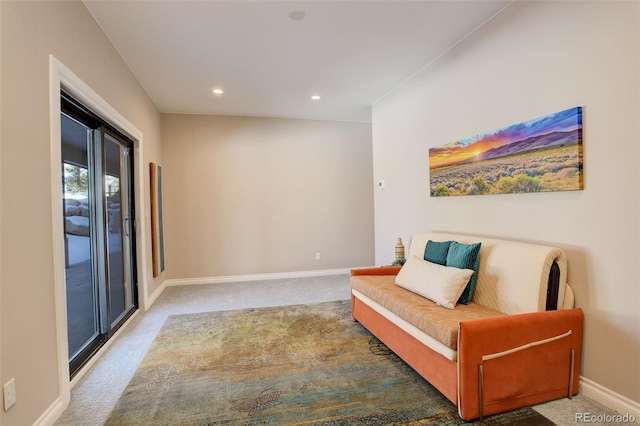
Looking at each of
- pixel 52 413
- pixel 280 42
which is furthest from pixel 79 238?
pixel 280 42

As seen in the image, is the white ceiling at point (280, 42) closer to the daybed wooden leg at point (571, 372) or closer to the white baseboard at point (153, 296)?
the daybed wooden leg at point (571, 372)

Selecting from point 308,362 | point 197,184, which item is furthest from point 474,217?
point 197,184

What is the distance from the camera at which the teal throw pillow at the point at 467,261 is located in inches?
96.3

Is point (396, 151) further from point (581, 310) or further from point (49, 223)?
point (49, 223)

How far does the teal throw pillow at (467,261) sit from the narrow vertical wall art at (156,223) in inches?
149

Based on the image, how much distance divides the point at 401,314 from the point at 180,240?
410 centimetres

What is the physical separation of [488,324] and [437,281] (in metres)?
0.67

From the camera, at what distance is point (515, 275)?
2.24 metres

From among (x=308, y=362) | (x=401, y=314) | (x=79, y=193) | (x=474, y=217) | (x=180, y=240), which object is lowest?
(x=308, y=362)

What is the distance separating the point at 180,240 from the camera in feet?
17.3

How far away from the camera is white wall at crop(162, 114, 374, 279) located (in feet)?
17.4

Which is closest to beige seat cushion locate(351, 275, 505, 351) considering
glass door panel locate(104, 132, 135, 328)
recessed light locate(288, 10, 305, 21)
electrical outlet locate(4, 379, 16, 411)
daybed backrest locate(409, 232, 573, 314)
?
daybed backrest locate(409, 232, 573, 314)

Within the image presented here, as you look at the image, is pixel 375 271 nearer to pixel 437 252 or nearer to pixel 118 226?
pixel 437 252

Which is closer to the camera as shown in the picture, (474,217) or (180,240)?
(474,217)
